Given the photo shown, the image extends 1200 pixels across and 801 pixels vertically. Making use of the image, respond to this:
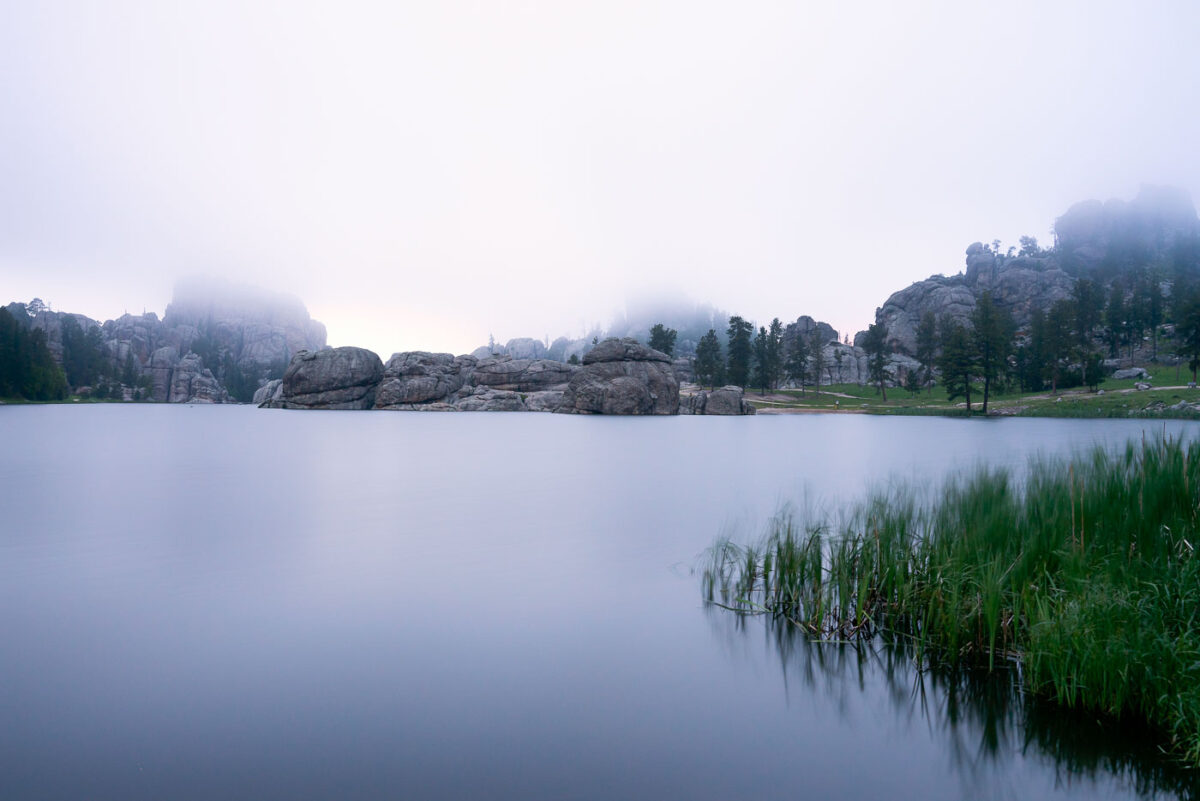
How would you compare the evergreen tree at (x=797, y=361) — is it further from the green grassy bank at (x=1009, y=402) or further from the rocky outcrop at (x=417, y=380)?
the rocky outcrop at (x=417, y=380)

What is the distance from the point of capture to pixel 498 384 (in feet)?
352

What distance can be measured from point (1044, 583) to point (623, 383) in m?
81.7

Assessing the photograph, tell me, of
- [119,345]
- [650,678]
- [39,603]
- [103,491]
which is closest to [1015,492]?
[650,678]

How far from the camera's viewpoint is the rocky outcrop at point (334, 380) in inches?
4043

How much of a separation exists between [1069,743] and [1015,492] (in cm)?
535

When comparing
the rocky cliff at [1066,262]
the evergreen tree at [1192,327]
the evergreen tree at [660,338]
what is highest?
the rocky cliff at [1066,262]

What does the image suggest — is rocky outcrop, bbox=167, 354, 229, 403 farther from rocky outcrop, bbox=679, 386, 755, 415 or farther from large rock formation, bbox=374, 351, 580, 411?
rocky outcrop, bbox=679, 386, 755, 415

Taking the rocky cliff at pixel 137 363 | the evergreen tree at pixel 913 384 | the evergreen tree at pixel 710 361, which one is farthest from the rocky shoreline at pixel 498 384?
the rocky cliff at pixel 137 363

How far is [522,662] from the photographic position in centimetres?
838

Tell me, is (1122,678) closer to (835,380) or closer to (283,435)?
(283,435)

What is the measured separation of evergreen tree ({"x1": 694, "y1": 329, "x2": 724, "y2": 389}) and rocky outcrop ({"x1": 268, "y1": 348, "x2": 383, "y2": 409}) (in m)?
57.8

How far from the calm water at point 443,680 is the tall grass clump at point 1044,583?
1.95 ft

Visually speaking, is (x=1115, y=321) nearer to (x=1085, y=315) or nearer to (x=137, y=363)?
(x=1085, y=315)

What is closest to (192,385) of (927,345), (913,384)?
(913,384)
